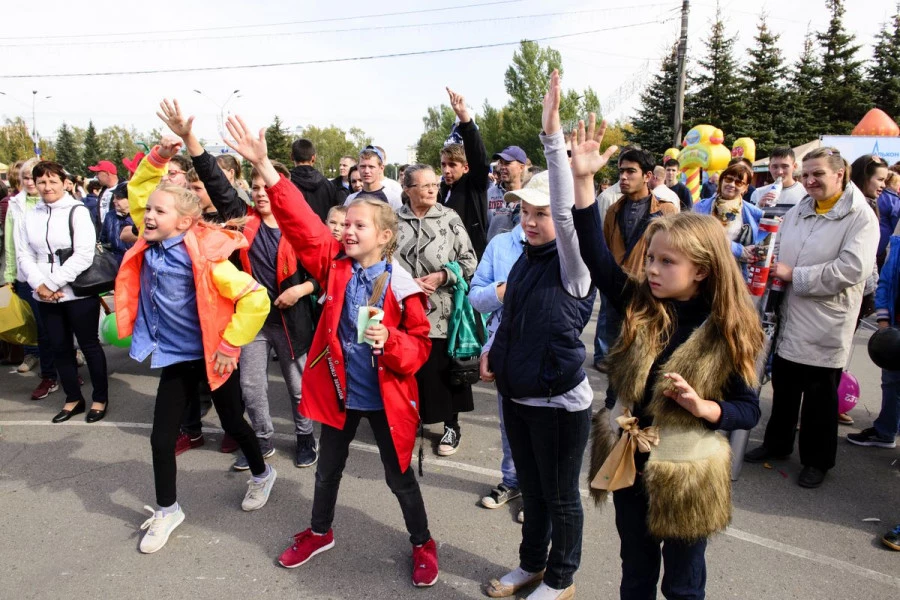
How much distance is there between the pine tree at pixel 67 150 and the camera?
6322cm

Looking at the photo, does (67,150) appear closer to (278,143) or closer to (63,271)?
(278,143)

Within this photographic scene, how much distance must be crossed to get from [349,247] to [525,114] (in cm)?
5210

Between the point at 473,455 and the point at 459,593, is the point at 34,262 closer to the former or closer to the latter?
the point at 473,455

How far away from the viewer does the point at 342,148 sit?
72688 millimetres

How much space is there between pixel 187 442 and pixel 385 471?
88.7 inches

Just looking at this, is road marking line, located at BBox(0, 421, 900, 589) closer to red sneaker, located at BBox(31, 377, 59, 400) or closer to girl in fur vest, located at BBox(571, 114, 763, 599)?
girl in fur vest, located at BBox(571, 114, 763, 599)

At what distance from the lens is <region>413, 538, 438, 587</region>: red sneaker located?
9.11 feet

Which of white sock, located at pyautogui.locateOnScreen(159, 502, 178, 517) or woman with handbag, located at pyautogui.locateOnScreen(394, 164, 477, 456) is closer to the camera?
white sock, located at pyautogui.locateOnScreen(159, 502, 178, 517)

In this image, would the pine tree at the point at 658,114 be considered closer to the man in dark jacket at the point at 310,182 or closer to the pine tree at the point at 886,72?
the pine tree at the point at 886,72

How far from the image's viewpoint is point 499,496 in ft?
11.6

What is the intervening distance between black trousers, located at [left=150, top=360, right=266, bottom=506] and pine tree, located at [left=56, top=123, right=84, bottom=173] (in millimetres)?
71940

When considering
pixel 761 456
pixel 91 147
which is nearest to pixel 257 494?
pixel 761 456

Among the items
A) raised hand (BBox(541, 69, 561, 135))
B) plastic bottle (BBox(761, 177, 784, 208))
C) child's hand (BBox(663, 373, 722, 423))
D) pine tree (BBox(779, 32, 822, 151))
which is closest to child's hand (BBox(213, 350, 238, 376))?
raised hand (BBox(541, 69, 561, 135))

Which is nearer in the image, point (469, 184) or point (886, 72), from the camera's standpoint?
point (469, 184)
